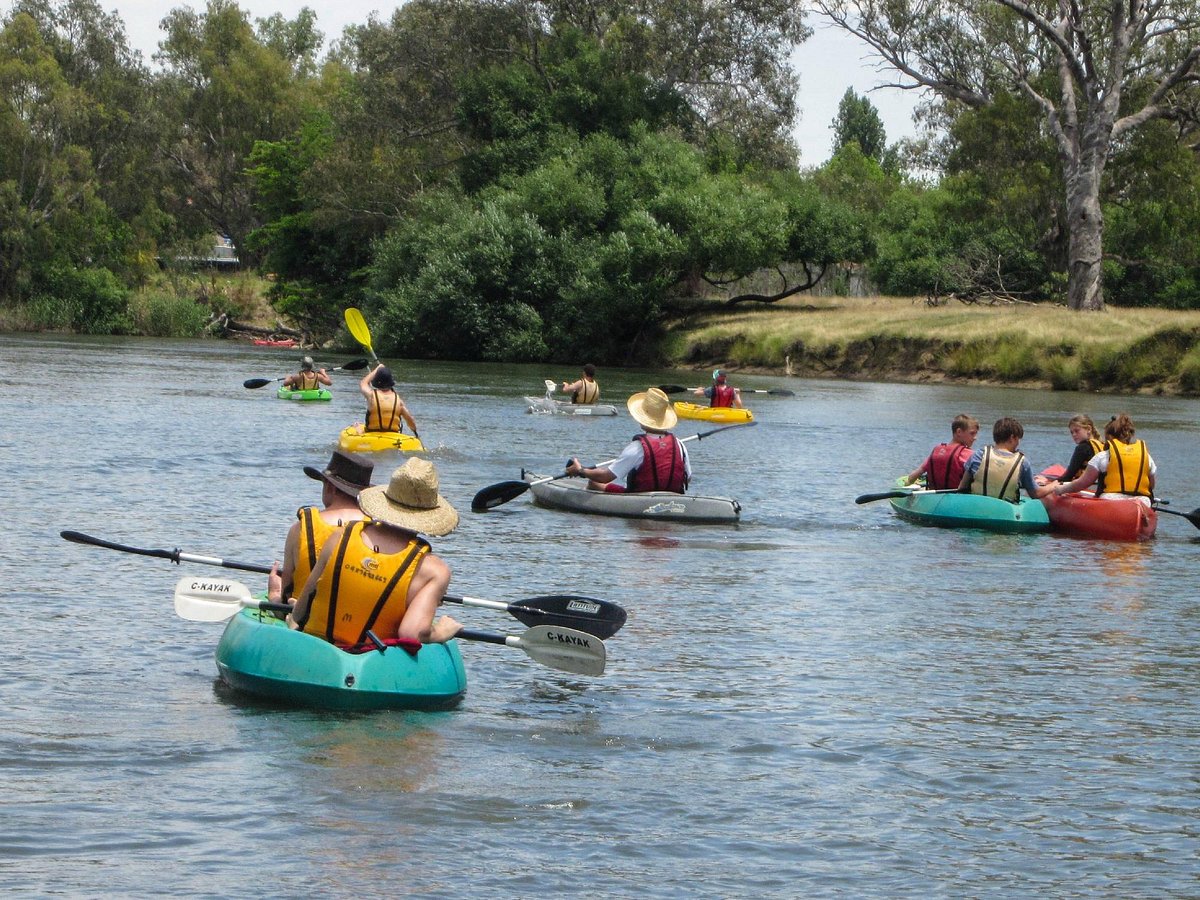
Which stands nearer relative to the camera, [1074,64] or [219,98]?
[1074,64]

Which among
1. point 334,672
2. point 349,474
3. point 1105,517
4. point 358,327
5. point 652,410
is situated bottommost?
point 334,672

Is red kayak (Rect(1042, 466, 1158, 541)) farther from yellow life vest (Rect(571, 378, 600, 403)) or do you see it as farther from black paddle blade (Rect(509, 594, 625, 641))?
yellow life vest (Rect(571, 378, 600, 403))

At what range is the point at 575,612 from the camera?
28.5 feet

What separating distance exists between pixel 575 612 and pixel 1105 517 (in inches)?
324

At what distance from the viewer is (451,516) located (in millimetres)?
7824

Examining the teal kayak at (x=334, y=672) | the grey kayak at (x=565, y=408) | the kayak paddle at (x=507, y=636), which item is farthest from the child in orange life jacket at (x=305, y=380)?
the teal kayak at (x=334, y=672)

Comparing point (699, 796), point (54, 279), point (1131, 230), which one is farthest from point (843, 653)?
point (54, 279)

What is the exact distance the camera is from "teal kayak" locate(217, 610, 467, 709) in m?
7.71

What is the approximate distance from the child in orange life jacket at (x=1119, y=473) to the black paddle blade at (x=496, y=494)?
5.16m

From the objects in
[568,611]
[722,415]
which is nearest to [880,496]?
[568,611]

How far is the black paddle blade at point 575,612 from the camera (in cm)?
866

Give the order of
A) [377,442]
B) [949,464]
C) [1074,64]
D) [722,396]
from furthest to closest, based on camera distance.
→ [1074,64] < [722,396] < [377,442] < [949,464]

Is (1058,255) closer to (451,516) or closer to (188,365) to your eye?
(188,365)

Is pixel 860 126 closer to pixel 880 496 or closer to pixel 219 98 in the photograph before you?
pixel 219 98
